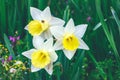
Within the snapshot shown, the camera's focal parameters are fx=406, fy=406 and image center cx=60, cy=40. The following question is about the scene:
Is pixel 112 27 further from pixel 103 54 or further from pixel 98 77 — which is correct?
pixel 98 77

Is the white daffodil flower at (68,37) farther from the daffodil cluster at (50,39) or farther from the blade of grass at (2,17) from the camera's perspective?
the blade of grass at (2,17)

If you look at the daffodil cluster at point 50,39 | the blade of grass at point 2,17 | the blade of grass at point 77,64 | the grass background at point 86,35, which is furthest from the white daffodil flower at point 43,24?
the blade of grass at point 2,17

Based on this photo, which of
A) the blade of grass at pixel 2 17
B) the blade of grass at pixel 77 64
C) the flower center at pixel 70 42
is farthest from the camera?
the blade of grass at pixel 2 17

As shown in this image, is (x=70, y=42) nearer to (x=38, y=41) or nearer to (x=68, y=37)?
(x=68, y=37)

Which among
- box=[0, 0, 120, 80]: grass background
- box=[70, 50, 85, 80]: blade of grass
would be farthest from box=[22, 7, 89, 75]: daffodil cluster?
box=[70, 50, 85, 80]: blade of grass

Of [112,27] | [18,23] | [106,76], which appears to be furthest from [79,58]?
[18,23]

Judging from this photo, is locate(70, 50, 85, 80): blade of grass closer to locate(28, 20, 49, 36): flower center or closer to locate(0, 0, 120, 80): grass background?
locate(0, 0, 120, 80): grass background

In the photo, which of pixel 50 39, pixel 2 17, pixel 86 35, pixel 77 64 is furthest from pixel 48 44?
pixel 2 17

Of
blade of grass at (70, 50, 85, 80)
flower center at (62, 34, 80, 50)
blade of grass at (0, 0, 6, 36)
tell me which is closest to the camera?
flower center at (62, 34, 80, 50)
